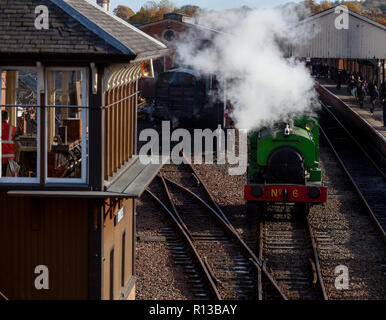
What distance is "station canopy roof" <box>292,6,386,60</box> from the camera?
40312 millimetres

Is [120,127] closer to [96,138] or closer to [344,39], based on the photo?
[96,138]

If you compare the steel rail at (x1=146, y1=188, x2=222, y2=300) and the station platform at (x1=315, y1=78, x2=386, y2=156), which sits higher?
the station platform at (x1=315, y1=78, x2=386, y2=156)

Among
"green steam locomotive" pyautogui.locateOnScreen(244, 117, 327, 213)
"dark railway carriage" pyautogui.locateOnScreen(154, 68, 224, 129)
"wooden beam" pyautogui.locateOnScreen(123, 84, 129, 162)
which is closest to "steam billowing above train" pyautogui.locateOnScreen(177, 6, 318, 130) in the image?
"dark railway carriage" pyautogui.locateOnScreen(154, 68, 224, 129)

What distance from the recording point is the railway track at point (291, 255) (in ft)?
41.9

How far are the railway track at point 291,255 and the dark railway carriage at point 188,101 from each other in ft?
44.8

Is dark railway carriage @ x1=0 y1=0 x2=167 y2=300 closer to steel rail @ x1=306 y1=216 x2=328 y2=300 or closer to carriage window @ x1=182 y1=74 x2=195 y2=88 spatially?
steel rail @ x1=306 y1=216 x2=328 y2=300

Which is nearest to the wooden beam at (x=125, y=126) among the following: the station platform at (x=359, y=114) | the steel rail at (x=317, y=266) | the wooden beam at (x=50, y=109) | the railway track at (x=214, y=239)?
the wooden beam at (x=50, y=109)

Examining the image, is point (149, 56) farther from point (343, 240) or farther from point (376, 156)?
point (376, 156)

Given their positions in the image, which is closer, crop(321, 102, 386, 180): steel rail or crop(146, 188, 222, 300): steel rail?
crop(146, 188, 222, 300): steel rail

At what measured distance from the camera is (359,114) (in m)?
36.1

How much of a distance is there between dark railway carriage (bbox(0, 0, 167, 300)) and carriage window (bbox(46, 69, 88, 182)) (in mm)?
17

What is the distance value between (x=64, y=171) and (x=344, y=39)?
33668mm

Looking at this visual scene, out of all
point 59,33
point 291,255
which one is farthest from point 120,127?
point 291,255
